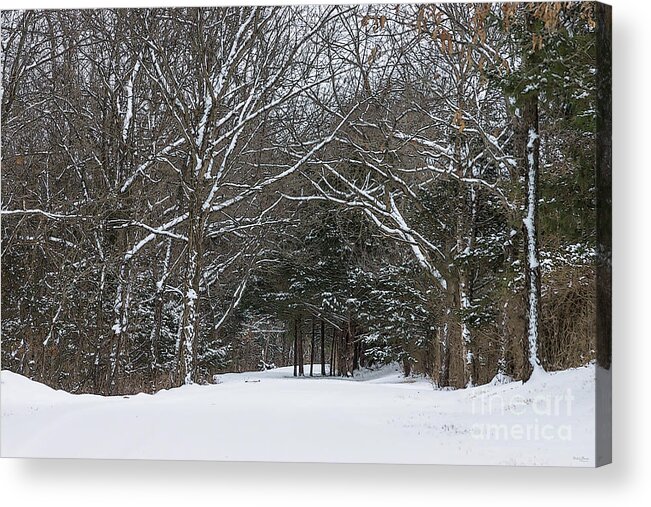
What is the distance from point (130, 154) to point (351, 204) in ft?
4.77

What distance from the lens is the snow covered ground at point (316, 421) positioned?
684 cm

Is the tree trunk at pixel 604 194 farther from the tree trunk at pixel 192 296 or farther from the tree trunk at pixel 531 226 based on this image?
the tree trunk at pixel 192 296

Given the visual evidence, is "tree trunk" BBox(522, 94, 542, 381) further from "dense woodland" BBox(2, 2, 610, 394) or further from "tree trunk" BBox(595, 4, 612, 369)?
"tree trunk" BBox(595, 4, 612, 369)

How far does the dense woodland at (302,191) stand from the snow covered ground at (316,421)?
11 cm

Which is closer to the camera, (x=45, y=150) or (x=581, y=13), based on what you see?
(x=581, y=13)

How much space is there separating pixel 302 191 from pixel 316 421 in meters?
1.40

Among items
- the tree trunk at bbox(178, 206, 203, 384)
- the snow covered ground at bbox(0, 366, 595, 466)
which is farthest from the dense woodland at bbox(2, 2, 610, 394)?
the snow covered ground at bbox(0, 366, 595, 466)

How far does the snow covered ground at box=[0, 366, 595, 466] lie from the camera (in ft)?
22.5

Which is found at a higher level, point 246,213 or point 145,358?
point 246,213

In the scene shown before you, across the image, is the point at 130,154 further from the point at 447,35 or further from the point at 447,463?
the point at 447,463

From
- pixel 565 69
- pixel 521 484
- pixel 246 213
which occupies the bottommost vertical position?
pixel 521 484

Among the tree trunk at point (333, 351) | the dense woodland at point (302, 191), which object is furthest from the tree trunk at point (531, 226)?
the tree trunk at point (333, 351)

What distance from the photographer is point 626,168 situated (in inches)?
268

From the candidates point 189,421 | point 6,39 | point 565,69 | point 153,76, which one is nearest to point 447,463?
point 189,421
